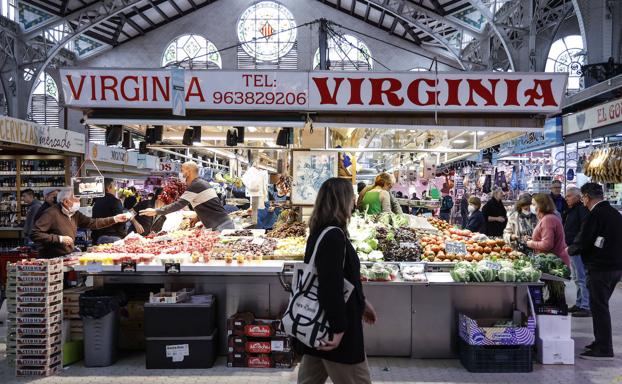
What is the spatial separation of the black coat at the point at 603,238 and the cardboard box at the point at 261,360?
2.74 meters

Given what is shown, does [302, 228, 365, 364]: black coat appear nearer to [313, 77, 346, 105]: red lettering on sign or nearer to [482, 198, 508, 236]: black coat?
[313, 77, 346, 105]: red lettering on sign

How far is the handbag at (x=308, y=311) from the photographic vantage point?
9.24 ft

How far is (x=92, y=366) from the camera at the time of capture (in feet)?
16.2

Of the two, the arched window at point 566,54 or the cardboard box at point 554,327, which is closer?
the cardboard box at point 554,327

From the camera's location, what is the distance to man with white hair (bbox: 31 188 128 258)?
217 inches

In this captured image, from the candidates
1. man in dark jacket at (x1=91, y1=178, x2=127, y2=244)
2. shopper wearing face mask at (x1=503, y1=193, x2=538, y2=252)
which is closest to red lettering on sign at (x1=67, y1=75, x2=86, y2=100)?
man in dark jacket at (x1=91, y1=178, x2=127, y2=244)

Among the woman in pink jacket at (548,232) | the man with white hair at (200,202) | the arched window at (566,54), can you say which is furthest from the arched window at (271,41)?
the woman in pink jacket at (548,232)

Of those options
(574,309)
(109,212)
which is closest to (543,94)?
(574,309)

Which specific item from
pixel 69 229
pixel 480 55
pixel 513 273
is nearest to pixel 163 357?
pixel 69 229

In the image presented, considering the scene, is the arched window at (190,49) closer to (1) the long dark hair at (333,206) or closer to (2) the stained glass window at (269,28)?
(2) the stained glass window at (269,28)

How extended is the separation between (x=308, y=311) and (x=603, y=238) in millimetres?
3349

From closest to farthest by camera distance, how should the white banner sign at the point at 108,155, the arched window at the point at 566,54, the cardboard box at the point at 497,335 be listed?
the cardboard box at the point at 497,335 < the white banner sign at the point at 108,155 < the arched window at the point at 566,54

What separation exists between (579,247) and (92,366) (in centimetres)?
434

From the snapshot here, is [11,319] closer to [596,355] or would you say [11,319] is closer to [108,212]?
[108,212]
